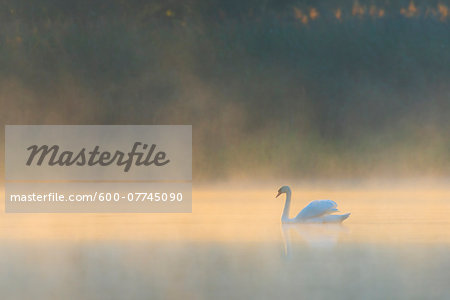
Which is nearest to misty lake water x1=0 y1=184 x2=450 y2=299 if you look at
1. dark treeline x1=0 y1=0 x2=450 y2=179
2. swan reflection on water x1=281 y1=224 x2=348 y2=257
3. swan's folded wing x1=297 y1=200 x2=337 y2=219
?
A: swan reflection on water x1=281 y1=224 x2=348 y2=257

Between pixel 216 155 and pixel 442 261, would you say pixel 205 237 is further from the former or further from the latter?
pixel 216 155

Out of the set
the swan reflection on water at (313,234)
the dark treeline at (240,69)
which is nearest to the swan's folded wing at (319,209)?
the swan reflection on water at (313,234)

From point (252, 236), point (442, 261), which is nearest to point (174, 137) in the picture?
point (252, 236)

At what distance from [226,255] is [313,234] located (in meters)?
2.06

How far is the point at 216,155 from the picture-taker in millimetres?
21094

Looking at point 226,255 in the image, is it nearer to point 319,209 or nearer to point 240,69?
point 319,209

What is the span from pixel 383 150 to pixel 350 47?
305 cm

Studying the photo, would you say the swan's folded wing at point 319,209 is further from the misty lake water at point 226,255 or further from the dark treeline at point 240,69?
the dark treeline at point 240,69

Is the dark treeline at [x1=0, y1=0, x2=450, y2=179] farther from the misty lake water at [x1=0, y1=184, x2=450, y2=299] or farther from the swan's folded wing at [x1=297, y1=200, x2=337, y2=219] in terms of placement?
the swan's folded wing at [x1=297, y1=200, x2=337, y2=219]

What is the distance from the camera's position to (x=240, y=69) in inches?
917

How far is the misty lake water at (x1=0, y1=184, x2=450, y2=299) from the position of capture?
7.44 metres

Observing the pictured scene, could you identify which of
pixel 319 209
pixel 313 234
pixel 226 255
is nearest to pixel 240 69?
pixel 319 209

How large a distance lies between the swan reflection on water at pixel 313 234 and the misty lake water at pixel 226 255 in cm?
1

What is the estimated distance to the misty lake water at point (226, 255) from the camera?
7.44 m
